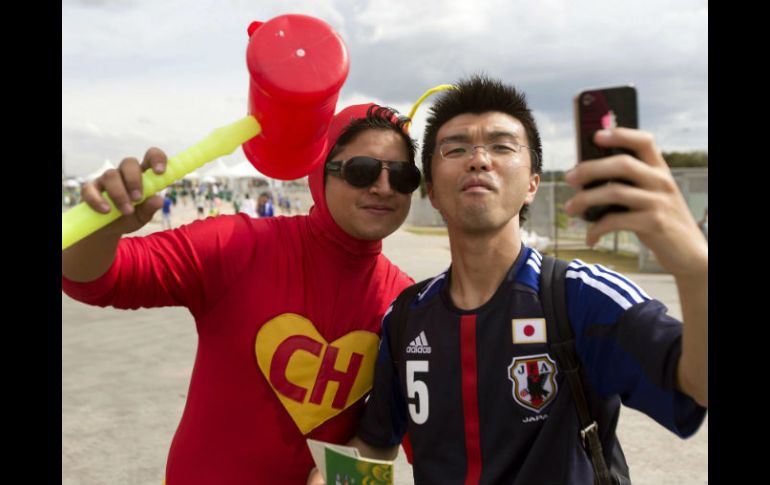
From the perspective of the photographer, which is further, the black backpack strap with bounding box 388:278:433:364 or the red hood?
the red hood

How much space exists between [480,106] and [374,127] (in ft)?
1.44

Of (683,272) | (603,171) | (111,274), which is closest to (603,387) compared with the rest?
(683,272)

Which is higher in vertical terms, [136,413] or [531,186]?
[531,186]

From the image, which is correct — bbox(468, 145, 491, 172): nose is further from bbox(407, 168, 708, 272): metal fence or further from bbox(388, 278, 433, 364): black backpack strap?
bbox(407, 168, 708, 272): metal fence

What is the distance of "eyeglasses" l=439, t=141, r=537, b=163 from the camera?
1987 mm

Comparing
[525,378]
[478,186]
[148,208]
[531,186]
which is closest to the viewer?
[148,208]

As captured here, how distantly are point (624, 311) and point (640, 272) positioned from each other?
12133 mm

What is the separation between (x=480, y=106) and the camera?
211cm

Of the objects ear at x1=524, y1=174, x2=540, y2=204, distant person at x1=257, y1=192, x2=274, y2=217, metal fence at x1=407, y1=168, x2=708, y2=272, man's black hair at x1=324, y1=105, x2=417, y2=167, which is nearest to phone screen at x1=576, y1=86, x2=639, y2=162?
ear at x1=524, y1=174, x2=540, y2=204

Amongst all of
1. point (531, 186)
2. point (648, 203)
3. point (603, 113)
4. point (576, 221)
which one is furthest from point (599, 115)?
point (576, 221)

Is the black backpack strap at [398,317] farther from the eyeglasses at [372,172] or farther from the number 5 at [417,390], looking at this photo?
the eyeglasses at [372,172]

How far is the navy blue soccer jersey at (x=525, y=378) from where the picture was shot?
1.54m

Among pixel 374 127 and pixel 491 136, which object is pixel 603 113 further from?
pixel 374 127
